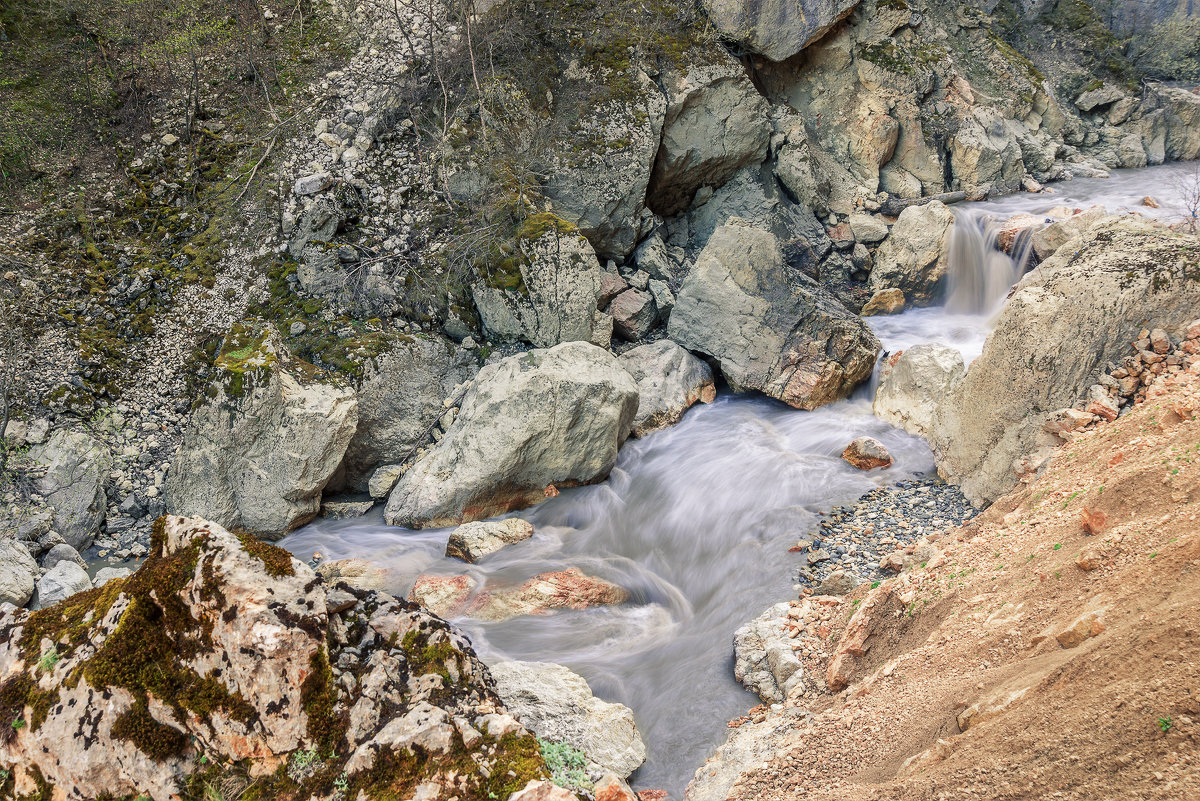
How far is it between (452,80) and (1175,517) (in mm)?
12030

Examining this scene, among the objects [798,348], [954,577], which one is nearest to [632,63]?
[798,348]

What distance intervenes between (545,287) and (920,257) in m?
7.01

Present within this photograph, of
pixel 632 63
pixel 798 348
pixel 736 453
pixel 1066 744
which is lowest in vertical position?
pixel 736 453

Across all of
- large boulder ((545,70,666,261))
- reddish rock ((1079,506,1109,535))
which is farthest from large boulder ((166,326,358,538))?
reddish rock ((1079,506,1109,535))

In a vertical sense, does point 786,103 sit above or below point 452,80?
below

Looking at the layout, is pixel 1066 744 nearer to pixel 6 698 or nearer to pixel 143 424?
pixel 6 698

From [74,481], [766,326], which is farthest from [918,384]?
[74,481]

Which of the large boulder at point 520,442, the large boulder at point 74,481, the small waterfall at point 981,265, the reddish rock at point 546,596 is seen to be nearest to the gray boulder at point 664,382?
the large boulder at point 520,442

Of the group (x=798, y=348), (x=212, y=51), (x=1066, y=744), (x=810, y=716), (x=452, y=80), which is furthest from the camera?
(x=212, y=51)

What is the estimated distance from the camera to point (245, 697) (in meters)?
3.24

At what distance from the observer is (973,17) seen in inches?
634

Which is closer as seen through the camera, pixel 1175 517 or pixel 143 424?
pixel 1175 517

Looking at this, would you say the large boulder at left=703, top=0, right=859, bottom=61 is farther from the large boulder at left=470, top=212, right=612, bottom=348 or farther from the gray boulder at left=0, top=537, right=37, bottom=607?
the gray boulder at left=0, top=537, right=37, bottom=607

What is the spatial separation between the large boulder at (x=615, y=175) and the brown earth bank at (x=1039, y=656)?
7.99 m
